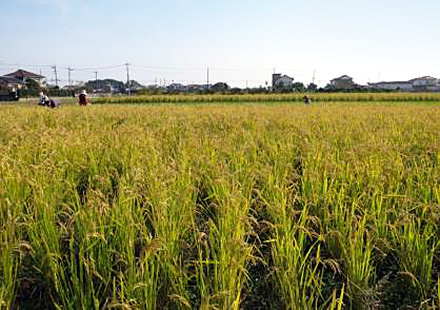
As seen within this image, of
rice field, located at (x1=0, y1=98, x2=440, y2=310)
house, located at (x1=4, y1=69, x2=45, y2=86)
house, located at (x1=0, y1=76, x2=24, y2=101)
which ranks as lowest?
rice field, located at (x1=0, y1=98, x2=440, y2=310)

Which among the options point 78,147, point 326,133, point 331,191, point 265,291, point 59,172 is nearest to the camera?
point 265,291

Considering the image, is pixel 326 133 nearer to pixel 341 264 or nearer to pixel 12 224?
pixel 341 264

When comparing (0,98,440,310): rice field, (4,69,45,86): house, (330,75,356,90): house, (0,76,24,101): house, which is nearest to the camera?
(0,98,440,310): rice field

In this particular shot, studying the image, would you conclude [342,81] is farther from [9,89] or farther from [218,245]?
[218,245]

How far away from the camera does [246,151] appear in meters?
4.27

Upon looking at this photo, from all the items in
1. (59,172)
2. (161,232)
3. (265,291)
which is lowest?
(265,291)

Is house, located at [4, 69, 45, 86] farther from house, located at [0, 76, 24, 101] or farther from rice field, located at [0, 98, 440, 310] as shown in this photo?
rice field, located at [0, 98, 440, 310]

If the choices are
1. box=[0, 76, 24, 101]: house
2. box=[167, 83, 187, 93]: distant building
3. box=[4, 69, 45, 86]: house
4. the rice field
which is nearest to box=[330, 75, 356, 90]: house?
box=[167, 83, 187, 93]: distant building

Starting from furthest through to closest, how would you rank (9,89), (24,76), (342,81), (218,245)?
(342,81) < (24,76) < (9,89) < (218,245)

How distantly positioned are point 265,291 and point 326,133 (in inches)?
160

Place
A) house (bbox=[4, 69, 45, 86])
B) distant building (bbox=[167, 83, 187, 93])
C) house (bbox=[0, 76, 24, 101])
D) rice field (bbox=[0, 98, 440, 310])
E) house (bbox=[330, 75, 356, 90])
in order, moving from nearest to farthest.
A: rice field (bbox=[0, 98, 440, 310])
house (bbox=[0, 76, 24, 101])
house (bbox=[4, 69, 45, 86])
distant building (bbox=[167, 83, 187, 93])
house (bbox=[330, 75, 356, 90])

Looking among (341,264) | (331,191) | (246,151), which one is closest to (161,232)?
(341,264)

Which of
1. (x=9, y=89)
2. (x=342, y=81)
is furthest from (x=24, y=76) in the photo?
(x=342, y=81)

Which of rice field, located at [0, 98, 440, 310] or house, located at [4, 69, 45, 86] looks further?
house, located at [4, 69, 45, 86]
